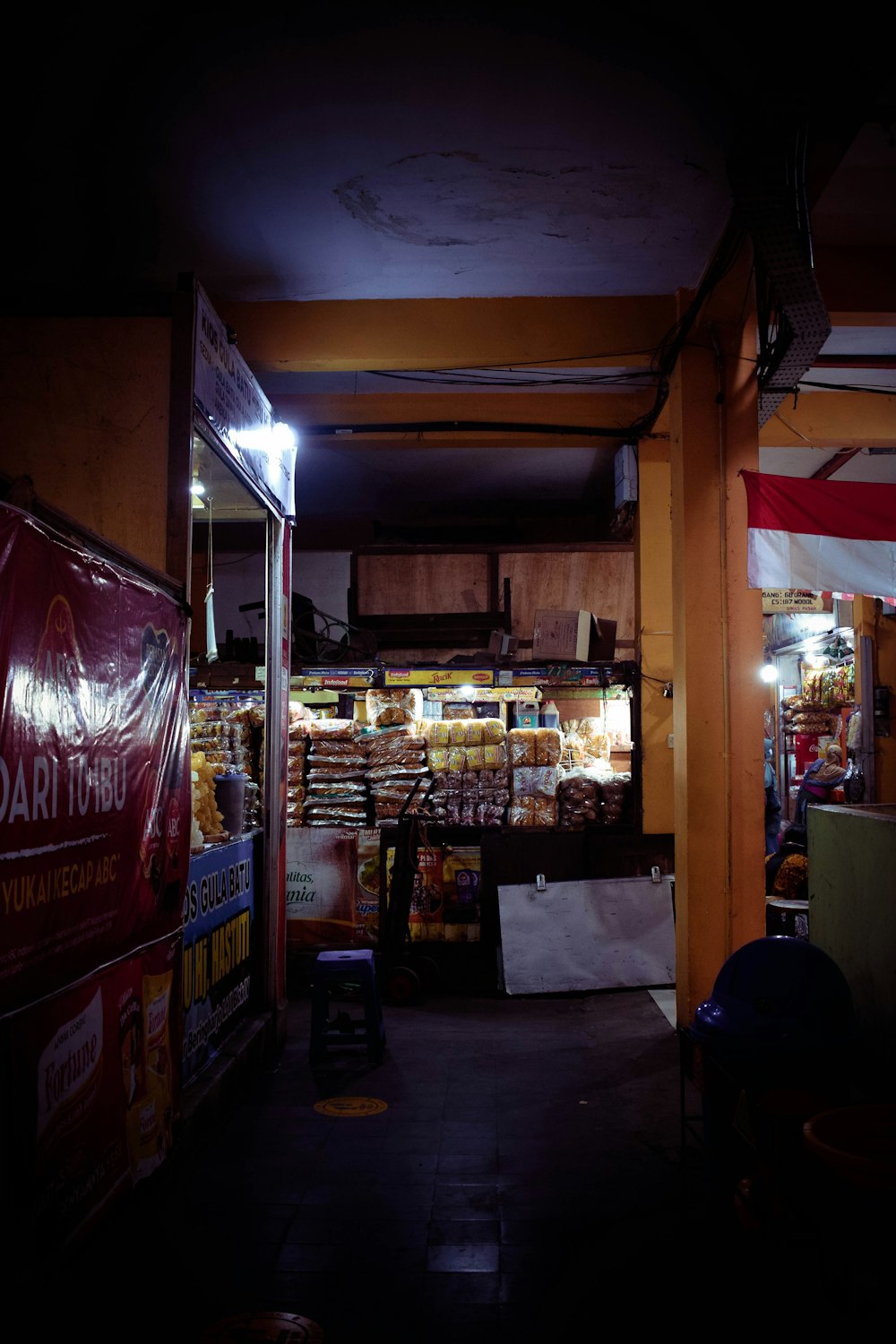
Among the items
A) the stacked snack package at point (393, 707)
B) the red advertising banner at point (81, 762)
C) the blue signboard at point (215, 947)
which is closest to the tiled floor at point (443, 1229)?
the blue signboard at point (215, 947)

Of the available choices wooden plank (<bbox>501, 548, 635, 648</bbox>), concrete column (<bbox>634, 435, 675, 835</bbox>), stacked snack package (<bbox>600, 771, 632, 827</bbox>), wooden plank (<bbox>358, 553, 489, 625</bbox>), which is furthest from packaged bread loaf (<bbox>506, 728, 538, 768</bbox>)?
wooden plank (<bbox>358, 553, 489, 625</bbox>)

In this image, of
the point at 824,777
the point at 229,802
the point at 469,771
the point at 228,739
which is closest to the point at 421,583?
the point at 469,771

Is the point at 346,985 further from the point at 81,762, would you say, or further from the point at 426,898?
the point at 81,762

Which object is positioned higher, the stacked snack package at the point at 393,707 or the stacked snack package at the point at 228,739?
the stacked snack package at the point at 393,707

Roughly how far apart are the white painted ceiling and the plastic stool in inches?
175

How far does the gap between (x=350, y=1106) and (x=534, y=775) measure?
4124mm

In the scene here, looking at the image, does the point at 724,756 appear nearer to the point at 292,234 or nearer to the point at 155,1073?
the point at 155,1073

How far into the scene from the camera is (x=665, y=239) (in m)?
5.86

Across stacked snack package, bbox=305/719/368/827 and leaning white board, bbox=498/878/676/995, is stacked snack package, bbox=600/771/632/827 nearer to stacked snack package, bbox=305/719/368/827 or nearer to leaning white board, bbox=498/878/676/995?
leaning white board, bbox=498/878/676/995

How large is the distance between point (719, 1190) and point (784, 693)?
13.2 meters

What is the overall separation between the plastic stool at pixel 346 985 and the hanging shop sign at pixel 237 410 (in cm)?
337

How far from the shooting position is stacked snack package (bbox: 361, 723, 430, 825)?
29.3 feet

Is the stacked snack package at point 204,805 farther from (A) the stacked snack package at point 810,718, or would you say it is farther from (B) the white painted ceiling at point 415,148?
(A) the stacked snack package at point 810,718

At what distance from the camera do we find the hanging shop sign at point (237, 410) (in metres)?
4.67
